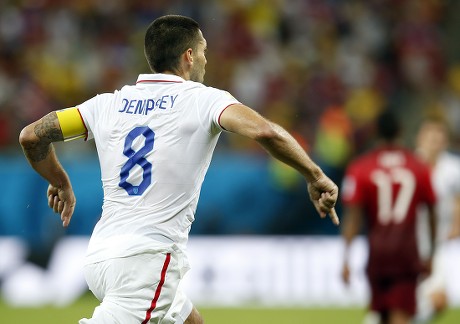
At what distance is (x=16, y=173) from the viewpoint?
1312 cm

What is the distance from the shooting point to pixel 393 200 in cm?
778

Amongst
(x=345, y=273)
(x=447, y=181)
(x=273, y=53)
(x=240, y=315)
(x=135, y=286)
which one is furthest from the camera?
(x=273, y=53)

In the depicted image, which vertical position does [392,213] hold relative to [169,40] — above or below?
below

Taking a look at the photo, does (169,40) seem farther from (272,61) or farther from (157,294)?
(272,61)

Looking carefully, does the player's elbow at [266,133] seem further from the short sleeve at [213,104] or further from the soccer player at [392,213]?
the soccer player at [392,213]

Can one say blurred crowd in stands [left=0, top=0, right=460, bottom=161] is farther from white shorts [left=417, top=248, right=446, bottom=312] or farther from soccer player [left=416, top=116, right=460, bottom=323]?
white shorts [left=417, top=248, right=446, bottom=312]

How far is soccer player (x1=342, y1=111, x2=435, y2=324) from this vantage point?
25.5 ft

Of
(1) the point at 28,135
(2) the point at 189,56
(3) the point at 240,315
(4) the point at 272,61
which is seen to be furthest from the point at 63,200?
(4) the point at 272,61

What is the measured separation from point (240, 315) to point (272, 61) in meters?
6.26

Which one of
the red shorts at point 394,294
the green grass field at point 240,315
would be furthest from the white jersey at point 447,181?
the green grass field at point 240,315

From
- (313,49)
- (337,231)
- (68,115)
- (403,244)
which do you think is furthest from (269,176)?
(68,115)

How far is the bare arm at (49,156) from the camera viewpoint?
4.92 meters

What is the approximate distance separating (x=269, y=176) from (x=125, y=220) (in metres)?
8.50

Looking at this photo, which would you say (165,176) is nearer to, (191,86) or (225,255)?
(191,86)
